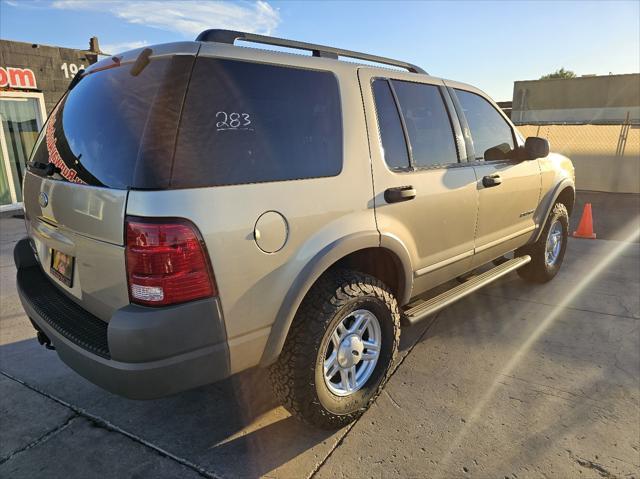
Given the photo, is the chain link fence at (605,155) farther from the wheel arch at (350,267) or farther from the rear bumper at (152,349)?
the rear bumper at (152,349)

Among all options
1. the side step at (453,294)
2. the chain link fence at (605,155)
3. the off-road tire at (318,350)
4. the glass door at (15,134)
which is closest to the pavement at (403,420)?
the off-road tire at (318,350)

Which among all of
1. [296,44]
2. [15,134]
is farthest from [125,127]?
[15,134]

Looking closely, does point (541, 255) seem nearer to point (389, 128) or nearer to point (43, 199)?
point (389, 128)

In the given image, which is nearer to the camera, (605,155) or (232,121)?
(232,121)

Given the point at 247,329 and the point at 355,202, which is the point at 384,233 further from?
the point at 247,329

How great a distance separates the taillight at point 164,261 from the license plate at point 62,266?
605 mm

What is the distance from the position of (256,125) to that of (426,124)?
146 cm

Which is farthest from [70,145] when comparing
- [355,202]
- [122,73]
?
[355,202]

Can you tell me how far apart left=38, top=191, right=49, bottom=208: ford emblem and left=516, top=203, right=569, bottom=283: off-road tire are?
4.17 metres

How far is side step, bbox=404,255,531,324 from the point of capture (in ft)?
9.38

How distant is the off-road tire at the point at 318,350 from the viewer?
2.19m

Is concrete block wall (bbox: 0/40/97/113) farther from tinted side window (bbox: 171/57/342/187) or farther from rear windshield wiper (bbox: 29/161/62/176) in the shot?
tinted side window (bbox: 171/57/342/187)

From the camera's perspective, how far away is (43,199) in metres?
2.27

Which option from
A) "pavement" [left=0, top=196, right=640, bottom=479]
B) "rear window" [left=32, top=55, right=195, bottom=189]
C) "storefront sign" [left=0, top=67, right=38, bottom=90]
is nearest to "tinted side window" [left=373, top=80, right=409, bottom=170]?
"rear window" [left=32, top=55, right=195, bottom=189]
